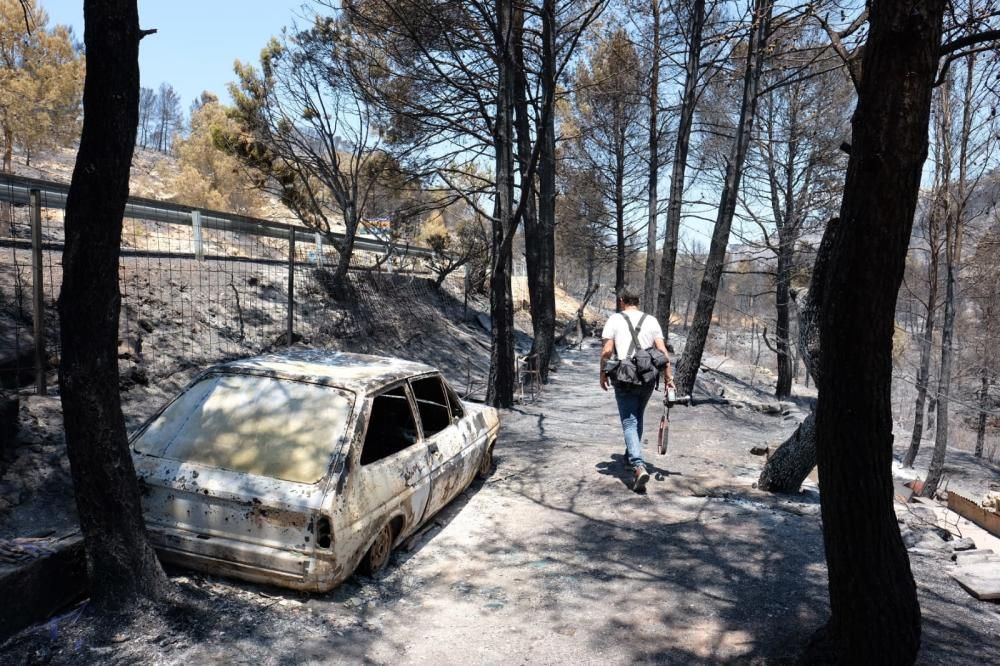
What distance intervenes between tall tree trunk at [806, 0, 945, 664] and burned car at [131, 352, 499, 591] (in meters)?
2.51

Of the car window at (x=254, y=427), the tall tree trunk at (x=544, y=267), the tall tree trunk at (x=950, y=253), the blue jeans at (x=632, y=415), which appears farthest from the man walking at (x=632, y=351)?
the tall tree trunk at (x=950, y=253)

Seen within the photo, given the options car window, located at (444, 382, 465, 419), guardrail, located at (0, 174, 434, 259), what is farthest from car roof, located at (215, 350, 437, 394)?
guardrail, located at (0, 174, 434, 259)

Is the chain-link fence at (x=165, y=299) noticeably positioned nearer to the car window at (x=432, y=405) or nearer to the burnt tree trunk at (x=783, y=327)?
the car window at (x=432, y=405)

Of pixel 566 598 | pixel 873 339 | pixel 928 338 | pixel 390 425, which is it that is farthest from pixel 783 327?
pixel 873 339

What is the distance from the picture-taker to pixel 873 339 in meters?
2.72

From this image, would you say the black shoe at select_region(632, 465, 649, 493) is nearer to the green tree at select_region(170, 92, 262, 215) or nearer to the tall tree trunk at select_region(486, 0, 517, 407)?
the tall tree trunk at select_region(486, 0, 517, 407)

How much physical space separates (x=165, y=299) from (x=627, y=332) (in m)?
6.40

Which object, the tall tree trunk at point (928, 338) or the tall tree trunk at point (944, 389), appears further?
the tall tree trunk at point (928, 338)

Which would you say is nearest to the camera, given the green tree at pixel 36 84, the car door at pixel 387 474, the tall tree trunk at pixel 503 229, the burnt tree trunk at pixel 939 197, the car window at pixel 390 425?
the car door at pixel 387 474

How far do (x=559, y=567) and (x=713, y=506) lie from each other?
6.29 ft

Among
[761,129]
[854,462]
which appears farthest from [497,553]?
[761,129]

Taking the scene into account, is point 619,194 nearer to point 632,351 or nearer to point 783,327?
point 783,327

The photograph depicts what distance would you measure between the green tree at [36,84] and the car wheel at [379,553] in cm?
2642

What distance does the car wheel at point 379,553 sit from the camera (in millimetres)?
4219
